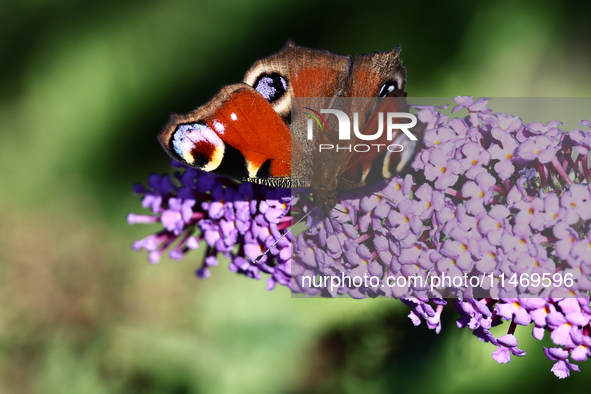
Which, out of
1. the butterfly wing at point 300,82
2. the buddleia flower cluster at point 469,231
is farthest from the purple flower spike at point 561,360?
the butterfly wing at point 300,82

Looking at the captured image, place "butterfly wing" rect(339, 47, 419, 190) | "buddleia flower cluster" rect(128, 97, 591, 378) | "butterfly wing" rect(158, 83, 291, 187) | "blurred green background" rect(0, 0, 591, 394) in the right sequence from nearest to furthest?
"buddleia flower cluster" rect(128, 97, 591, 378)
"butterfly wing" rect(339, 47, 419, 190)
"butterfly wing" rect(158, 83, 291, 187)
"blurred green background" rect(0, 0, 591, 394)

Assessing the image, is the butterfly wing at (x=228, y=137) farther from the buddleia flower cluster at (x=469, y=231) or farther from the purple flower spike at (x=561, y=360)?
the purple flower spike at (x=561, y=360)

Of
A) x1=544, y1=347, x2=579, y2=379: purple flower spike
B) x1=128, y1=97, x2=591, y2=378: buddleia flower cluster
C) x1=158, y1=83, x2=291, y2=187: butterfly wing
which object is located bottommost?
x1=544, y1=347, x2=579, y2=379: purple flower spike

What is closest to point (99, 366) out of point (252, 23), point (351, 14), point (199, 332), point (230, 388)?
point (199, 332)

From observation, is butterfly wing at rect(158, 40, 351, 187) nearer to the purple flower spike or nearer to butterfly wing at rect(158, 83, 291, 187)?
butterfly wing at rect(158, 83, 291, 187)

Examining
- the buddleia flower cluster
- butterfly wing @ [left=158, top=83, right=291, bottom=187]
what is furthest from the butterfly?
the buddleia flower cluster

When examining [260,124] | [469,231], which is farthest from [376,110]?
[469,231]

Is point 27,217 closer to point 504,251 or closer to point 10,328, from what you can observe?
point 10,328
